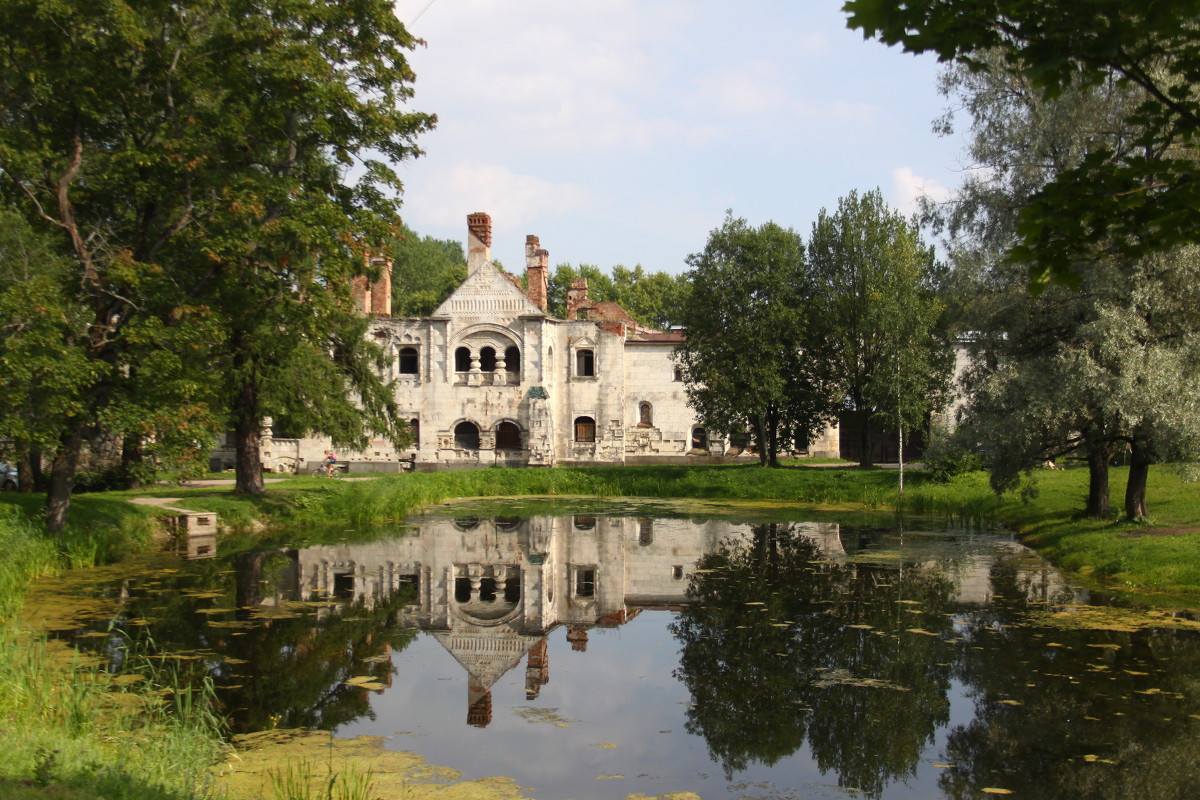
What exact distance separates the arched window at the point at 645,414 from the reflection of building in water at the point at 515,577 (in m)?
21.0

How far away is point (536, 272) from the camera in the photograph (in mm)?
47406

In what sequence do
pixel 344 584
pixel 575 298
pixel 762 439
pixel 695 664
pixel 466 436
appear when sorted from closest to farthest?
pixel 695 664 < pixel 344 584 < pixel 762 439 < pixel 466 436 < pixel 575 298

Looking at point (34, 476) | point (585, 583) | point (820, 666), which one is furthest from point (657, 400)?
point (820, 666)

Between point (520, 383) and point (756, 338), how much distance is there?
1211 cm

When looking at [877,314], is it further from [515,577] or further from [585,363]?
[515,577]

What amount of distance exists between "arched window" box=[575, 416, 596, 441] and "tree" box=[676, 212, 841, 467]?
796cm

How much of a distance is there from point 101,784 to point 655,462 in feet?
133

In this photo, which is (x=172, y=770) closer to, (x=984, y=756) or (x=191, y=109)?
(x=984, y=756)

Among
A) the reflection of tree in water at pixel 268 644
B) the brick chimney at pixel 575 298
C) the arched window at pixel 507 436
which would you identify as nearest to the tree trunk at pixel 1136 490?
the reflection of tree in water at pixel 268 644

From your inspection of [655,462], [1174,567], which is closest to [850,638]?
[1174,567]

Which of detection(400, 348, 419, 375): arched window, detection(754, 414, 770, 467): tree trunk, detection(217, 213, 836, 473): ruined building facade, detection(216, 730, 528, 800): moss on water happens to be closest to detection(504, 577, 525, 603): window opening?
detection(216, 730, 528, 800): moss on water

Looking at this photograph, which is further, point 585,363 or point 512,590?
point 585,363

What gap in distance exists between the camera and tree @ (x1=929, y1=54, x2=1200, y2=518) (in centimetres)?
1723

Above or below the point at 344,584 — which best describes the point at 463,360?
above
